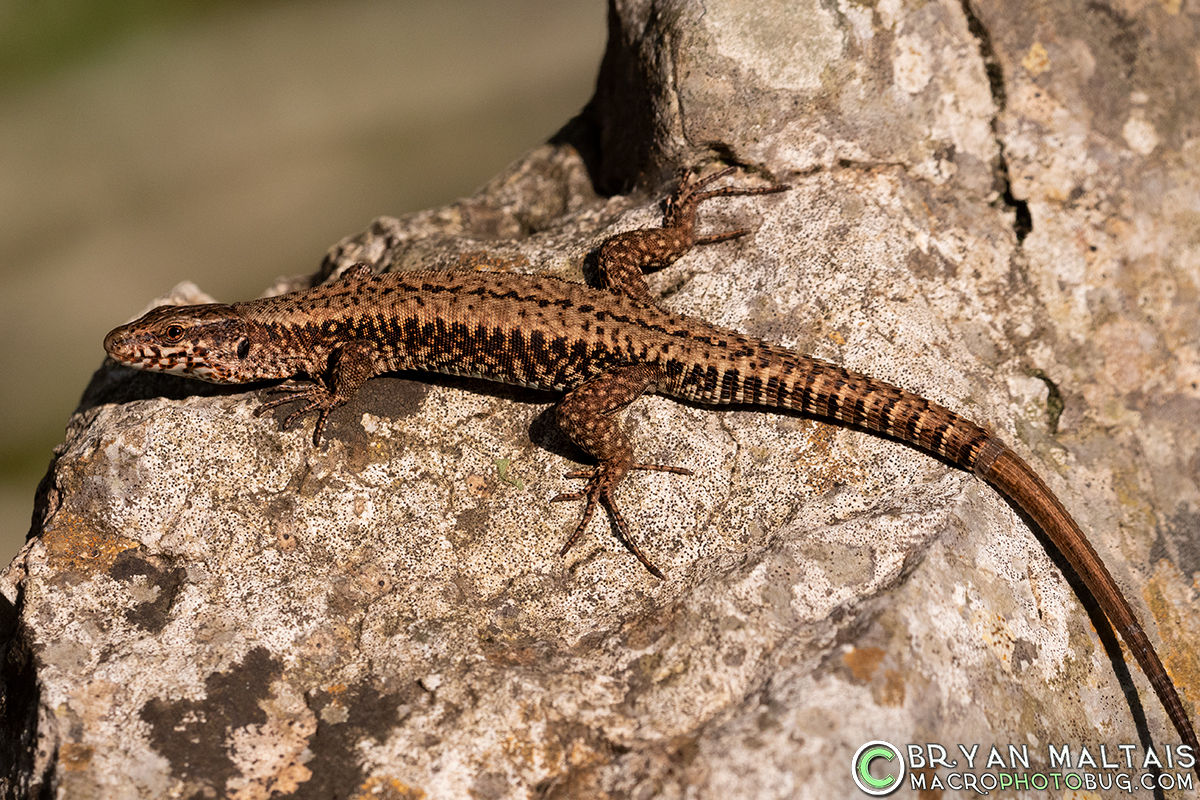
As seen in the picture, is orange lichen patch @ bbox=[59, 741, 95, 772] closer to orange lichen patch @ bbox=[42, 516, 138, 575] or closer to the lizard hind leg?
orange lichen patch @ bbox=[42, 516, 138, 575]

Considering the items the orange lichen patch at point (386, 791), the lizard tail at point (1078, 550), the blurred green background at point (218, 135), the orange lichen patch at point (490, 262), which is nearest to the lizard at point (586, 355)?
the lizard tail at point (1078, 550)

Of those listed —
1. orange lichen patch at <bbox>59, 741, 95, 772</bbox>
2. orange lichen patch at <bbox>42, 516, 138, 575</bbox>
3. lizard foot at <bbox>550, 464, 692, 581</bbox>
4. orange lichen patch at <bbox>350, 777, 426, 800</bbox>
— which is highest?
orange lichen patch at <bbox>42, 516, 138, 575</bbox>

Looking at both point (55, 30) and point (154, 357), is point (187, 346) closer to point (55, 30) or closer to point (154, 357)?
point (154, 357)

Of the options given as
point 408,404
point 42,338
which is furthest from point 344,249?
point 42,338

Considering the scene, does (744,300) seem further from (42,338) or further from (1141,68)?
(42,338)

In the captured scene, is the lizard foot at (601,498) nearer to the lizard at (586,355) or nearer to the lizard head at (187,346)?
the lizard at (586,355)

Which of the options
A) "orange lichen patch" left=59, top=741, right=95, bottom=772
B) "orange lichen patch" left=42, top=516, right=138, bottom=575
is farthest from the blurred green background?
"orange lichen patch" left=59, top=741, right=95, bottom=772
